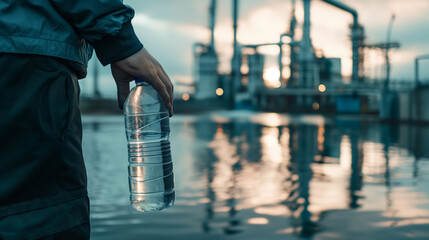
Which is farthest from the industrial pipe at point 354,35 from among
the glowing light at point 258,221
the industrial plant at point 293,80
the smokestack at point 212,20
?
the glowing light at point 258,221

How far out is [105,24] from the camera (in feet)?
4.91

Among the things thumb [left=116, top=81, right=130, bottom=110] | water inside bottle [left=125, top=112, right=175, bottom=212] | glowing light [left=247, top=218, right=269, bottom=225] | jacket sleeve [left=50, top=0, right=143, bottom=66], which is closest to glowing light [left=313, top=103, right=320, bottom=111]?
glowing light [left=247, top=218, right=269, bottom=225]

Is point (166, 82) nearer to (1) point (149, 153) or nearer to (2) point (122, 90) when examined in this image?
(2) point (122, 90)

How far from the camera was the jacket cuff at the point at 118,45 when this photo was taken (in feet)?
5.12

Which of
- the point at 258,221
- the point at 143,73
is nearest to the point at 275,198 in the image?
the point at 258,221

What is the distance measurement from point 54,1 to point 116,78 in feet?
1.25

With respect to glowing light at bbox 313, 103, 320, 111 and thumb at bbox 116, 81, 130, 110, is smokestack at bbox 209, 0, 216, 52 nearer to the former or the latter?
glowing light at bbox 313, 103, 320, 111

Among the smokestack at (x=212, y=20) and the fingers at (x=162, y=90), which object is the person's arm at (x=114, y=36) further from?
the smokestack at (x=212, y=20)

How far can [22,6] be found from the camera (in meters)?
1.45

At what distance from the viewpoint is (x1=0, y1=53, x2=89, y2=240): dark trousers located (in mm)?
1409

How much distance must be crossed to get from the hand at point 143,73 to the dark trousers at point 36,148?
19 cm

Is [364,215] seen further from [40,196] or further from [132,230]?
[40,196]

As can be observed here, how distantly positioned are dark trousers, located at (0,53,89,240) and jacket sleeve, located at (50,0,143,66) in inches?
5.0

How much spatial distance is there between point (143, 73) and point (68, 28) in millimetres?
273
